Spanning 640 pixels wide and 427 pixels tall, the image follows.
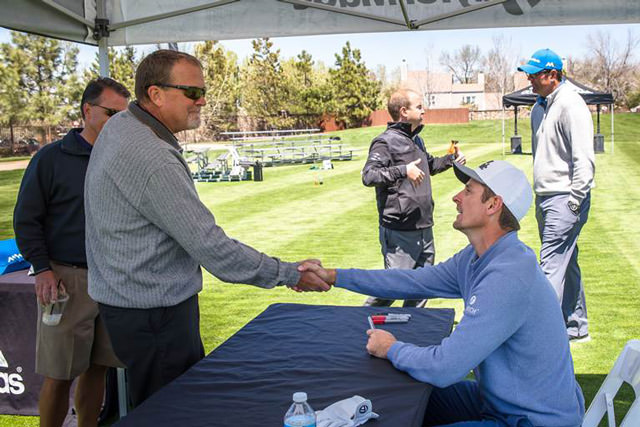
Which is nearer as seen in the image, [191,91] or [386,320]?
[191,91]

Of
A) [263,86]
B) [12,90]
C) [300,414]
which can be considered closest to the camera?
[300,414]

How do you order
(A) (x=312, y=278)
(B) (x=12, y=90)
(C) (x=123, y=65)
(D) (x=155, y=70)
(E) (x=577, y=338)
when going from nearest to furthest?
(D) (x=155, y=70) → (A) (x=312, y=278) → (E) (x=577, y=338) → (B) (x=12, y=90) → (C) (x=123, y=65)

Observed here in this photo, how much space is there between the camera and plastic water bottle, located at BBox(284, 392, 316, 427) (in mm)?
1767

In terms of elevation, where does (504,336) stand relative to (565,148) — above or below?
below

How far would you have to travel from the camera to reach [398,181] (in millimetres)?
4742

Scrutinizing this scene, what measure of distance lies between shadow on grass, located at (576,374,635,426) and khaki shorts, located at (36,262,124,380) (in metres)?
2.72

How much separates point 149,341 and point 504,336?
48.2 inches

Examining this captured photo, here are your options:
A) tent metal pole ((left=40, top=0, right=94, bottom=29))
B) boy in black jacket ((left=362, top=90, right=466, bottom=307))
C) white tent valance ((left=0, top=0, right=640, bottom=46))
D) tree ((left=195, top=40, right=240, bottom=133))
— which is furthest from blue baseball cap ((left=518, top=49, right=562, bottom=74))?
tree ((left=195, top=40, right=240, bottom=133))

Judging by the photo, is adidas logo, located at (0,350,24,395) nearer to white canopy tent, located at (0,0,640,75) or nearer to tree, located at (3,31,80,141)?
white canopy tent, located at (0,0,640,75)

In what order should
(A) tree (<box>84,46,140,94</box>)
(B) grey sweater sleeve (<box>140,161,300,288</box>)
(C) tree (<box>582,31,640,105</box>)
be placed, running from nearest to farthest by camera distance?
(B) grey sweater sleeve (<box>140,161,300,288</box>), (A) tree (<box>84,46,140,94</box>), (C) tree (<box>582,31,640,105</box>)

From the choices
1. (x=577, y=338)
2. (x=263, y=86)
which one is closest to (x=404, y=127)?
(x=577, y=338)

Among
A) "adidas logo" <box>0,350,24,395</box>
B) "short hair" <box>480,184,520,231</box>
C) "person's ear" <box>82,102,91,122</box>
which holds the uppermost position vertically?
"person's ear" <box>82,102,91,122</box>

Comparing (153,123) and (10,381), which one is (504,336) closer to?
(153,123)

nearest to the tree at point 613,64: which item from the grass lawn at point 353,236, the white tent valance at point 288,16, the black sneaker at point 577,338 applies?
the grass lawn at point 353,236
